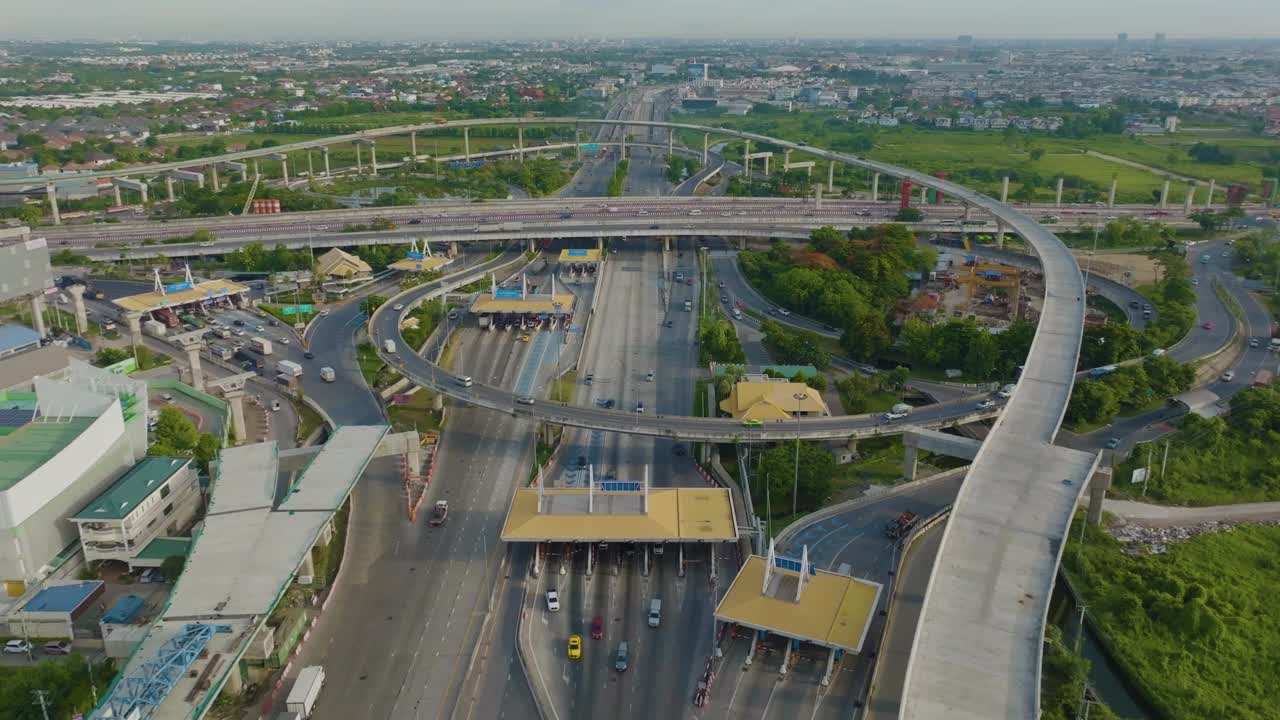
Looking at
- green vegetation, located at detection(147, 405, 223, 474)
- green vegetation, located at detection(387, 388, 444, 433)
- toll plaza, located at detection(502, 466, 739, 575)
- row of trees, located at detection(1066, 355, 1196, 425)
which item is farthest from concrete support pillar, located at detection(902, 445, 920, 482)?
green vegetation, located at detection(147, 405, 223, 474)

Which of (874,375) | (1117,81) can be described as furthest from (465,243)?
(1117,81)

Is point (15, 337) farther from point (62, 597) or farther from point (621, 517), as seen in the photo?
point (621, 517)

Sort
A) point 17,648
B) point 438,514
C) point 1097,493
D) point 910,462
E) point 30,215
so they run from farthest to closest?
point 30,215 < point 910,462 < point 438,514 < point 1097,493 < point 17,648

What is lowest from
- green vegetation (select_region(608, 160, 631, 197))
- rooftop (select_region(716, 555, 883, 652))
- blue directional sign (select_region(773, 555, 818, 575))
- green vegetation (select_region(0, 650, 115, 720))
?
green vegetation (select_region(0, 650, 115, 720))

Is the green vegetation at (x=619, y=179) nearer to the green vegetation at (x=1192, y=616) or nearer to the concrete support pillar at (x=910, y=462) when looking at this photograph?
the concrete support pillar at (x=910, y=462)

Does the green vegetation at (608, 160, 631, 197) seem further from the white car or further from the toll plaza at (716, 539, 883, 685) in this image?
the white car

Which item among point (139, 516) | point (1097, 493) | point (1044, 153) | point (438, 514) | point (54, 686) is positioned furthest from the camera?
point (1044, 153)

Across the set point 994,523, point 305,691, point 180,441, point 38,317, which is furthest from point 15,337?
point 994,523
